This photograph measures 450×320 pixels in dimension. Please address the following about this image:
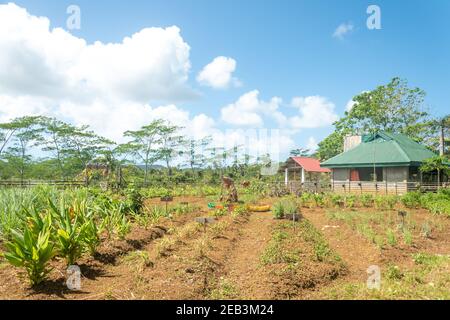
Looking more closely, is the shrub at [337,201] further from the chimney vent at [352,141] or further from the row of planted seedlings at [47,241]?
the chimney vent at [352,141]

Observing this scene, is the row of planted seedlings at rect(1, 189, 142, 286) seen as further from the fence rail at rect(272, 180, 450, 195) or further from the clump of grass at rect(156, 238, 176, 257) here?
the fence rail at rect(272, 180, 450, 195)

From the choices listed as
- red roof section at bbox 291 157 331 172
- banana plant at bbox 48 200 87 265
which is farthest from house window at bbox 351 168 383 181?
banana plant at bbox 48 200 87 265

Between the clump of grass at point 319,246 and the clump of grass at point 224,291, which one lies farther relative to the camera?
the clump of grass at point 319,246

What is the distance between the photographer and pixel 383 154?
23328mm

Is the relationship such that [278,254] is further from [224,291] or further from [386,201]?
[386,201]

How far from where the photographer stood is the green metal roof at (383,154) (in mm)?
21920

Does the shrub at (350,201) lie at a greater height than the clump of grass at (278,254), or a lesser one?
greater

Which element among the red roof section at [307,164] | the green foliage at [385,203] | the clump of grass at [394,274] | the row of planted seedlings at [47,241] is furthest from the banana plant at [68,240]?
the red roof section at [307,164]

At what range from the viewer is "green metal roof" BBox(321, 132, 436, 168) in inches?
863

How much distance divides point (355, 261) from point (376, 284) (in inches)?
78.5

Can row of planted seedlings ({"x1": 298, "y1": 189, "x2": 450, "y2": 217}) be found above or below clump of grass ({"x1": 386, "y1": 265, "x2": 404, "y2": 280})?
above

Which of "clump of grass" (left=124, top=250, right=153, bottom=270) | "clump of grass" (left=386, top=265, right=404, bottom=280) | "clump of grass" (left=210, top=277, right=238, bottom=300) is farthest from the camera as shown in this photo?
"clump of grass" (left=124, top=250, right=153, bottom=270)

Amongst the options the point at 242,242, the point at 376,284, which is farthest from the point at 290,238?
the point at 376,284

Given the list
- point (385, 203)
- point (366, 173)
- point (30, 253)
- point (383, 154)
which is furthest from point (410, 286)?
point (366, 173)
